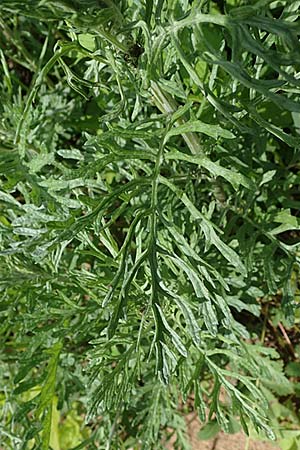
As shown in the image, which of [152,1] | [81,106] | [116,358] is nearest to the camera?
[152,1]

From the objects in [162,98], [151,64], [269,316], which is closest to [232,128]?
[162,98]

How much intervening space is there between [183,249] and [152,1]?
→ 352 millimetres

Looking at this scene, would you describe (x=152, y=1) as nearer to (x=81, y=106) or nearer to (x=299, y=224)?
(x=299, y=224)

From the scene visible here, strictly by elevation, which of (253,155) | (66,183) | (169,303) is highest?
(253,155)

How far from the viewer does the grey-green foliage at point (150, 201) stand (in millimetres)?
806

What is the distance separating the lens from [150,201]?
1.01 metres

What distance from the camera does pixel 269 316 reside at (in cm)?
171

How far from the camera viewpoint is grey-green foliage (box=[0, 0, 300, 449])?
81 cm

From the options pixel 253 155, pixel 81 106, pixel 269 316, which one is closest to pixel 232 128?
pixel 253 155

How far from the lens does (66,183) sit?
102cm

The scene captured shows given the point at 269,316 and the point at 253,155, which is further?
the point at 269,316

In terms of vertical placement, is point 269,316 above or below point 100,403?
above

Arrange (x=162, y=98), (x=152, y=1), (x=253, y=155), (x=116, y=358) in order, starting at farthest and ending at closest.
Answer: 1. (x=253, y=155)
2. (x=116, y=358)
3. (x=162, y=98)
4. (x=152, y=1)

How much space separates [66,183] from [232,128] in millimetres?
269
